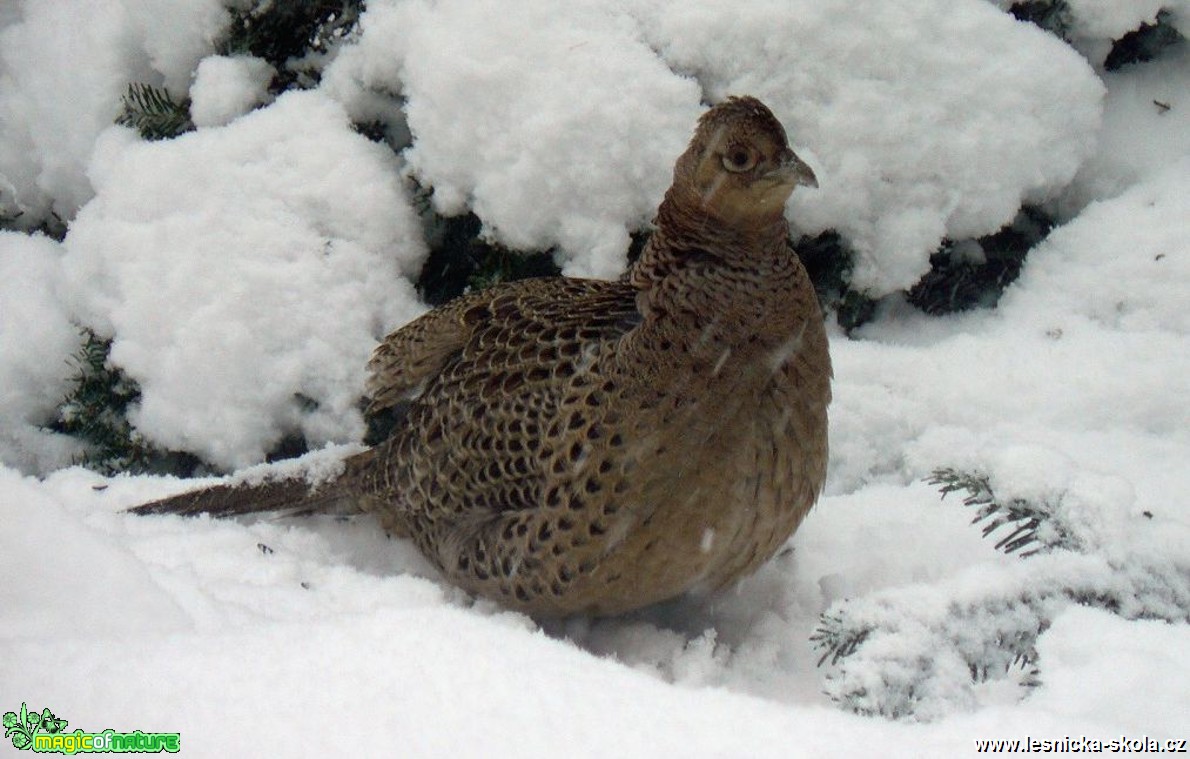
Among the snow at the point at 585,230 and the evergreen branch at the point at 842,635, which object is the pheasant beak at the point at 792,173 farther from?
the evergreen branch at the point at 842,635

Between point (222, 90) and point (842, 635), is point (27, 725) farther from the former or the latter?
point (222, 90)

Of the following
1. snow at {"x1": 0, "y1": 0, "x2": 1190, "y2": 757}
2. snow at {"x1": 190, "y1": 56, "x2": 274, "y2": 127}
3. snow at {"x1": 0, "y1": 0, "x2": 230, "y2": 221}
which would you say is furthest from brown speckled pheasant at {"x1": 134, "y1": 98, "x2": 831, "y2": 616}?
snow at {"x1": 0, "y1": 0, "x2": 230, "y2": 221}

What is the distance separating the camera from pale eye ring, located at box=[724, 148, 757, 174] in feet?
7.11

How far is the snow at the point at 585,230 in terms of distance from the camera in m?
2.59

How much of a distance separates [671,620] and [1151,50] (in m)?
2.67

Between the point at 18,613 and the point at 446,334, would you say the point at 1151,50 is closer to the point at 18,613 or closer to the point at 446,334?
the point at 446,334

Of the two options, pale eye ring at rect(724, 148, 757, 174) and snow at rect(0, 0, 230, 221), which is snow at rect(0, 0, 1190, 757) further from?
pale eye ring at rect(724, 148, 757, 174)

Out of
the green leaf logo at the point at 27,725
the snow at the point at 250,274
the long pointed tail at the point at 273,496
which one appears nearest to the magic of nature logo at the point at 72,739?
the green leaf logo at the point at 27,725

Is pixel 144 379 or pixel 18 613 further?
pixel 144 379

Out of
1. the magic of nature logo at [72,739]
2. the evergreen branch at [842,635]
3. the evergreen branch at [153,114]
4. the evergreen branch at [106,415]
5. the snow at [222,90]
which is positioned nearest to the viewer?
the magic of nature logo at [72,739]

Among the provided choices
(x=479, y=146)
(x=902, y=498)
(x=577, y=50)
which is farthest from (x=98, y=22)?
(x=902, y=498)

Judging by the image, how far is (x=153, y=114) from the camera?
362cm

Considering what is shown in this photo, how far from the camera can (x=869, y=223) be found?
317cm

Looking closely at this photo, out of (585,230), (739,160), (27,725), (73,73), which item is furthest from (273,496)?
(73,73)
